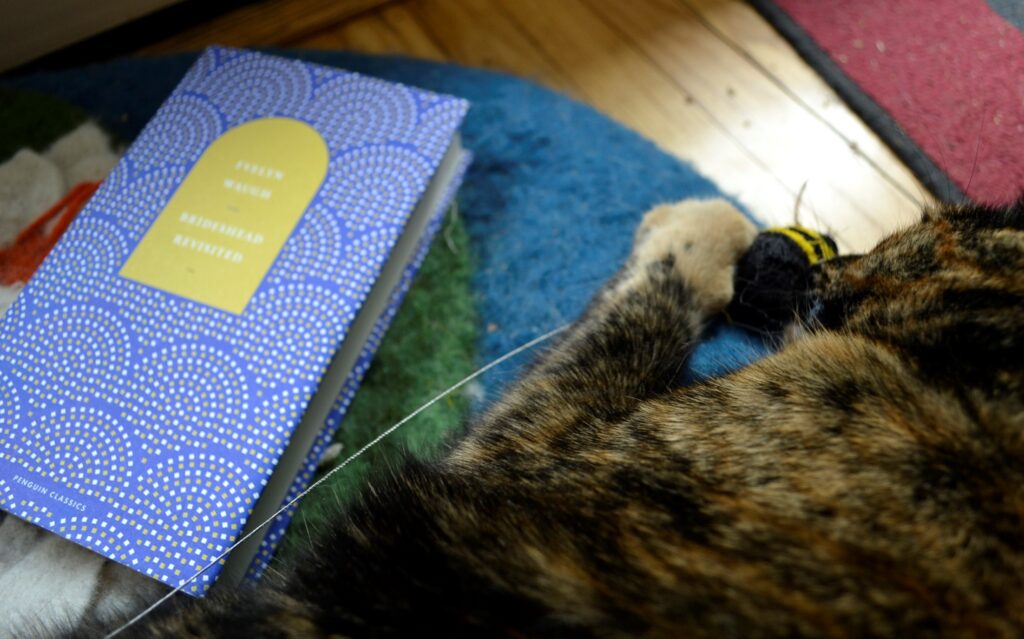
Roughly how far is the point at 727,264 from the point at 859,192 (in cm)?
30

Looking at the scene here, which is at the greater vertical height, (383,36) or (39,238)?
(383,36)

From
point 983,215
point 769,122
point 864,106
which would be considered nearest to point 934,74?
point 864,106

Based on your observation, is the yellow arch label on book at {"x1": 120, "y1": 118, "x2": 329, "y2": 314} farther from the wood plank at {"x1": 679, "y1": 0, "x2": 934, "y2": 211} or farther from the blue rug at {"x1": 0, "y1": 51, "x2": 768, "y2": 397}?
the wood plank at {"x1": 679, "y1": 0, "x2": 934, "y2": 211}

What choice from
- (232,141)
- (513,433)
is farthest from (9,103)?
(513,433)

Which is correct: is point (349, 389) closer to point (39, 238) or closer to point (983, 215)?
point (39, 238)

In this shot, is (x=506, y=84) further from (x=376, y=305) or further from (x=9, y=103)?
(x=9, y=103)

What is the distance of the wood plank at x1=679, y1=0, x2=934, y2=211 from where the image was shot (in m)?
0.93

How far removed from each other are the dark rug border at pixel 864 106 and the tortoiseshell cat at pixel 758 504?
365 mm

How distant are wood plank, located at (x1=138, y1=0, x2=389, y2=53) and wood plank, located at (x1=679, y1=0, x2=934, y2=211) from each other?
1.71ft

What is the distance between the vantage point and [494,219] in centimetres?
93

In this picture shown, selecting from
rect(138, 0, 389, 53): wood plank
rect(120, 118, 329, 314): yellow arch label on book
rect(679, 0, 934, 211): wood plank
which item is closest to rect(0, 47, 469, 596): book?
rect(120, 118, 329, 314): yellow arch label on book

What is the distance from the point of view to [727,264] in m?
0.74

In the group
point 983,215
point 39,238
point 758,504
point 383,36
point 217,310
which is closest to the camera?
point 758,504

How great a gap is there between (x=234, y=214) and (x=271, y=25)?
1.60 ft
